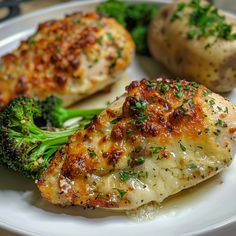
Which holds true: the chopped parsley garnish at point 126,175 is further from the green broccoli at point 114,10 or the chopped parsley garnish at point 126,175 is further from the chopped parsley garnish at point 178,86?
the green broccoli at point 114,10

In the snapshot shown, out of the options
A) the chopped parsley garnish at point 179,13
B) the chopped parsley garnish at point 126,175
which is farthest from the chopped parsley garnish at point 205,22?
the chopped parsley garnish at point 126,175

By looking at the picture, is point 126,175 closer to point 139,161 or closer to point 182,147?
point 139,161

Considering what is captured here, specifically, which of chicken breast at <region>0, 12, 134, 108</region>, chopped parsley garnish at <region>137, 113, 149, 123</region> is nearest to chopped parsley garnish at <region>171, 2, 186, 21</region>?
chicken breast at <region>0, 12, 134, 108</region>

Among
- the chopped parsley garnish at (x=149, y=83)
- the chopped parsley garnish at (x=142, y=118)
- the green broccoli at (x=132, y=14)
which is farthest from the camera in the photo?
the green broccoli at (x=132, y=14)

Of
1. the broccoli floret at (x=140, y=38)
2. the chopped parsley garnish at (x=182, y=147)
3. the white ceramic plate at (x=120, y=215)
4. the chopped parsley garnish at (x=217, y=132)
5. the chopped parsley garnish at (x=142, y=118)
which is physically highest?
the chopped parsley garnish at (x=142, y=118)

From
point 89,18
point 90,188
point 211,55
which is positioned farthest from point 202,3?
point 90,188

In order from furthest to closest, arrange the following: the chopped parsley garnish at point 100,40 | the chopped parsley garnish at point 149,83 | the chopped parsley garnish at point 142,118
→ the chopped parsley garnish at point 100,40 < the chopped parsley garnish at point 149,83 < the chopped parsley garnish at point 142,118

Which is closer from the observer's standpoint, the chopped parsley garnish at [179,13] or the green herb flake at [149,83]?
the green herb flake at [149,83]
